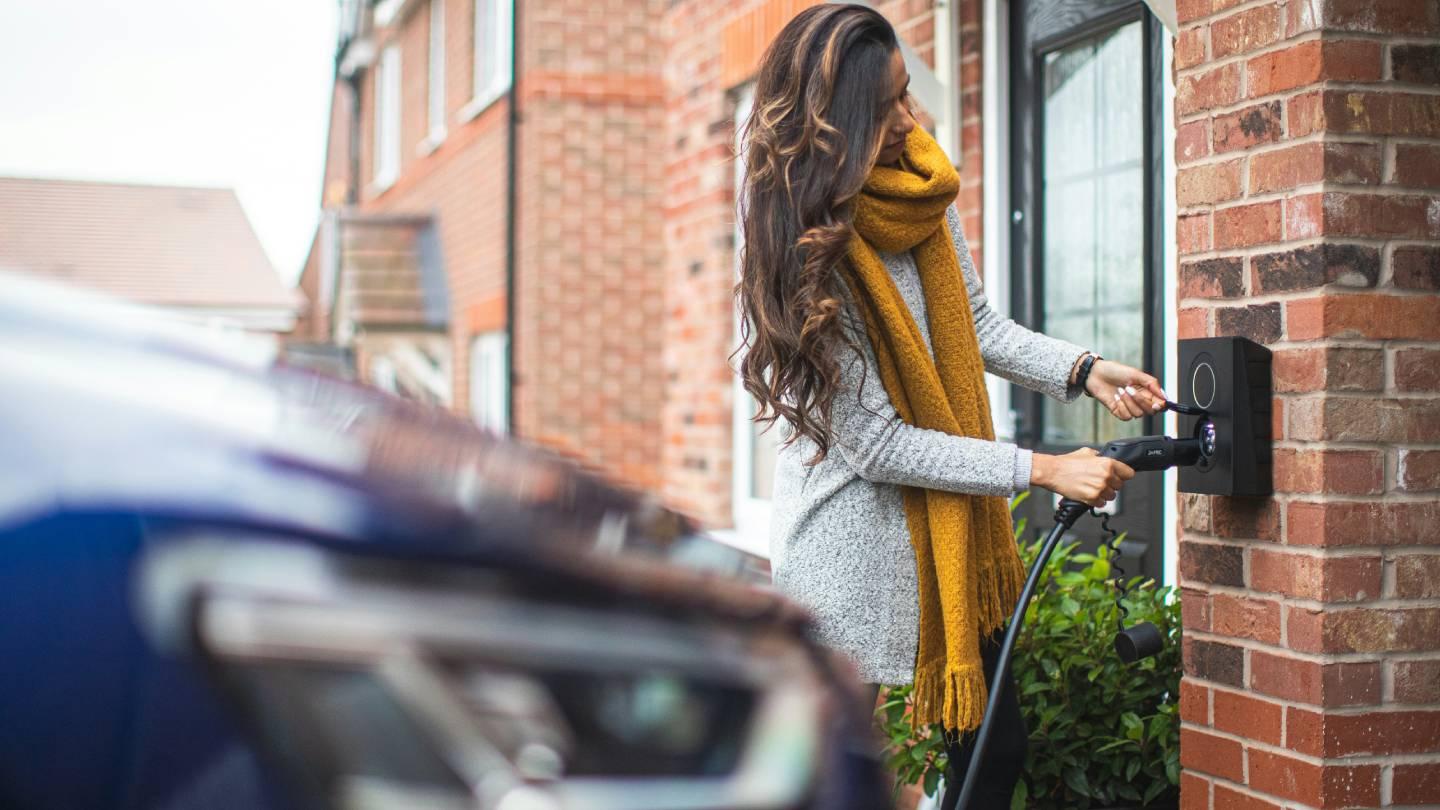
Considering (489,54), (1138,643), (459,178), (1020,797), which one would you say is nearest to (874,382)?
(1138,643)

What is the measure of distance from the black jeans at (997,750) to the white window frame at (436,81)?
36.0 feet

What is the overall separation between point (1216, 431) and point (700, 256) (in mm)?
4280

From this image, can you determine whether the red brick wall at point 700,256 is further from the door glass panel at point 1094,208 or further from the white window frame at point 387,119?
the white window frame at point 387,119

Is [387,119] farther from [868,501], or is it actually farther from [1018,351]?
[868,501]

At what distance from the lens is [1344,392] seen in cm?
240

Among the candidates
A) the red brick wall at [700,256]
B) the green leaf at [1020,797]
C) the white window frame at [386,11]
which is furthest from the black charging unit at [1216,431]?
the white window frame at [386,11]

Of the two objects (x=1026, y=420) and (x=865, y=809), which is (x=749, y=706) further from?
(x=1026, y=420)

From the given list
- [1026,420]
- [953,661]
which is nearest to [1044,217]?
[1026,420]

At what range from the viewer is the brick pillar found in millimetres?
2400

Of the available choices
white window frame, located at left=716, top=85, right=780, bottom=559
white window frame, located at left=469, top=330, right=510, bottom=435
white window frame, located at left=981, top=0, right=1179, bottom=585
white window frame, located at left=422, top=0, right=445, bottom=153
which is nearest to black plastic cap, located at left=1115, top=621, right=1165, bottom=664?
white window frame, located at left=981, top=0, right=1179, bottom=585

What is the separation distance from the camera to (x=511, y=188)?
10102mm

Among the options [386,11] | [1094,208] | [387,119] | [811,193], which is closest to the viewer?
[811,193]

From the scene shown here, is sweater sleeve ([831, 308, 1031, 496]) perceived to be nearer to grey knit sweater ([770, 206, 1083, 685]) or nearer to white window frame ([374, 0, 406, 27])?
grey knit sweater ([770, 206, 1083, 685])

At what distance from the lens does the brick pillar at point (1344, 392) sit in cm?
240
